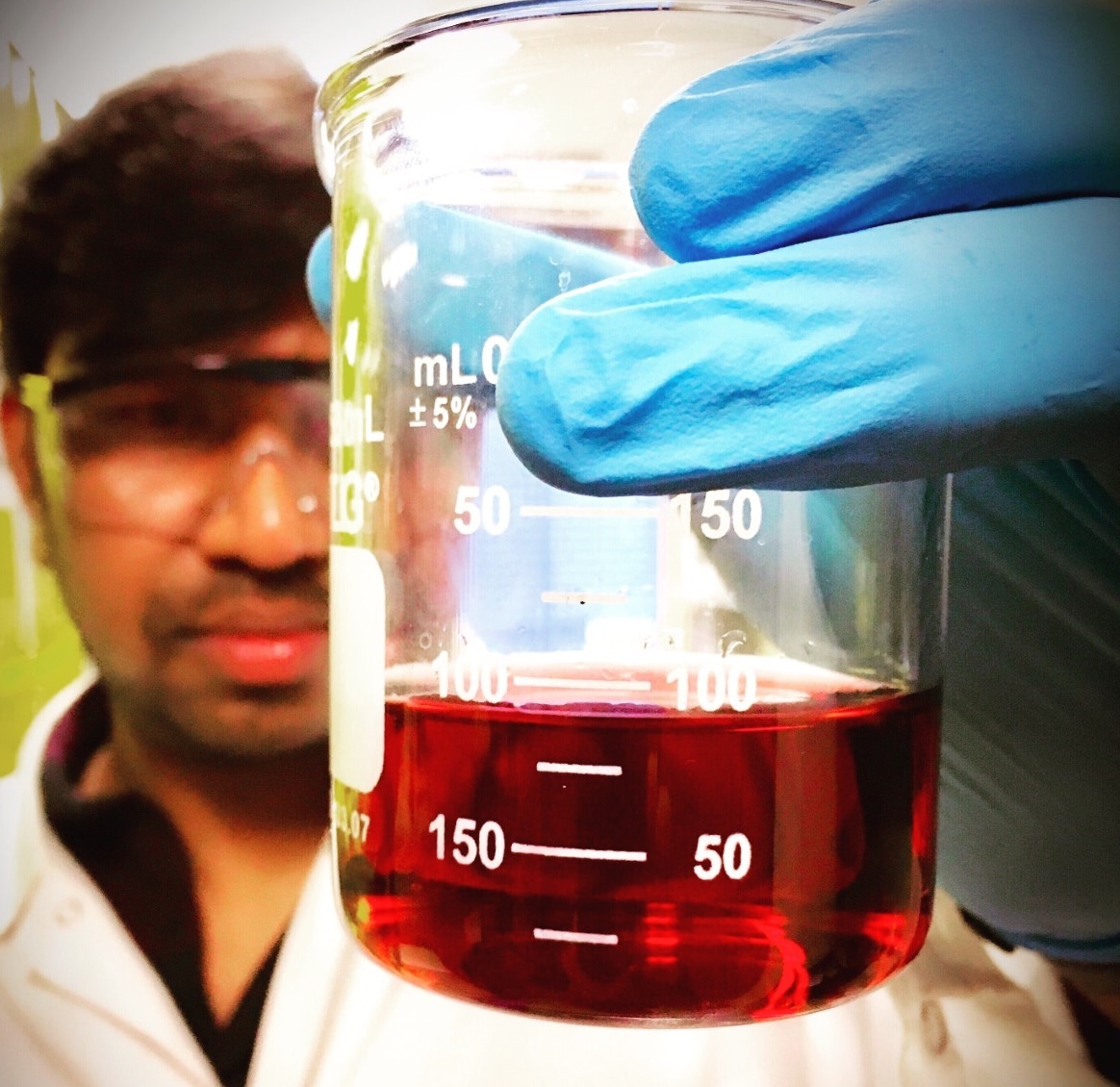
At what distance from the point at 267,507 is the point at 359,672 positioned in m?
0.43

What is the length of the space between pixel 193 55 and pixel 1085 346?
35.9 inches

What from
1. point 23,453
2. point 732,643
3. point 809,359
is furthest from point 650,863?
point 23,453

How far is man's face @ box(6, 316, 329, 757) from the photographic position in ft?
3.14

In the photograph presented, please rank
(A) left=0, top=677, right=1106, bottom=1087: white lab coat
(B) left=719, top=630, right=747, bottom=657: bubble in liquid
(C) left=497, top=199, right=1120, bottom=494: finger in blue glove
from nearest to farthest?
(C) left=497, top=199, right=1120, bottom=494: finger in blue glove < (B) left=719, top=630, right=747, bottom=657: bubble in liquid < (A) left=0, top=677, right=1106, bottom=1087: white lab coat

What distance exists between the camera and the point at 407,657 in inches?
22.5

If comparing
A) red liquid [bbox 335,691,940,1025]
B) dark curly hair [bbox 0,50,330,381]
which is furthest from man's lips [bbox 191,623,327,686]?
red liquid [bbox 335,691,940,1025]

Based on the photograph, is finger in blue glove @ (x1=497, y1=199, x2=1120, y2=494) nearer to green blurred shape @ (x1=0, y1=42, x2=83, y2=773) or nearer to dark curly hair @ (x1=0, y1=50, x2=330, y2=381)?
dark curly hair @ (x1=0, y1=50, x2=330, y2=381)

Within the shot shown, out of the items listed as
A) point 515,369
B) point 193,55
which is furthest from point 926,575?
point 193,55

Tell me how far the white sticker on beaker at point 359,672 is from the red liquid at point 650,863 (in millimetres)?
47

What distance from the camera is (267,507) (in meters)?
0.95

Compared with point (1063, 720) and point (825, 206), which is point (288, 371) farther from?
point (1063, 720)

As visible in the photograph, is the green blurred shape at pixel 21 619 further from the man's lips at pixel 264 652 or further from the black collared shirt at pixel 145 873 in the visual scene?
the man's lips at pixel 264 652

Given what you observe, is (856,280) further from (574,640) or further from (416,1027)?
(416,1027)

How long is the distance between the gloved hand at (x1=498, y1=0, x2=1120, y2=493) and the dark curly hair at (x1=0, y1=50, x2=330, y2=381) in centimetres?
62
